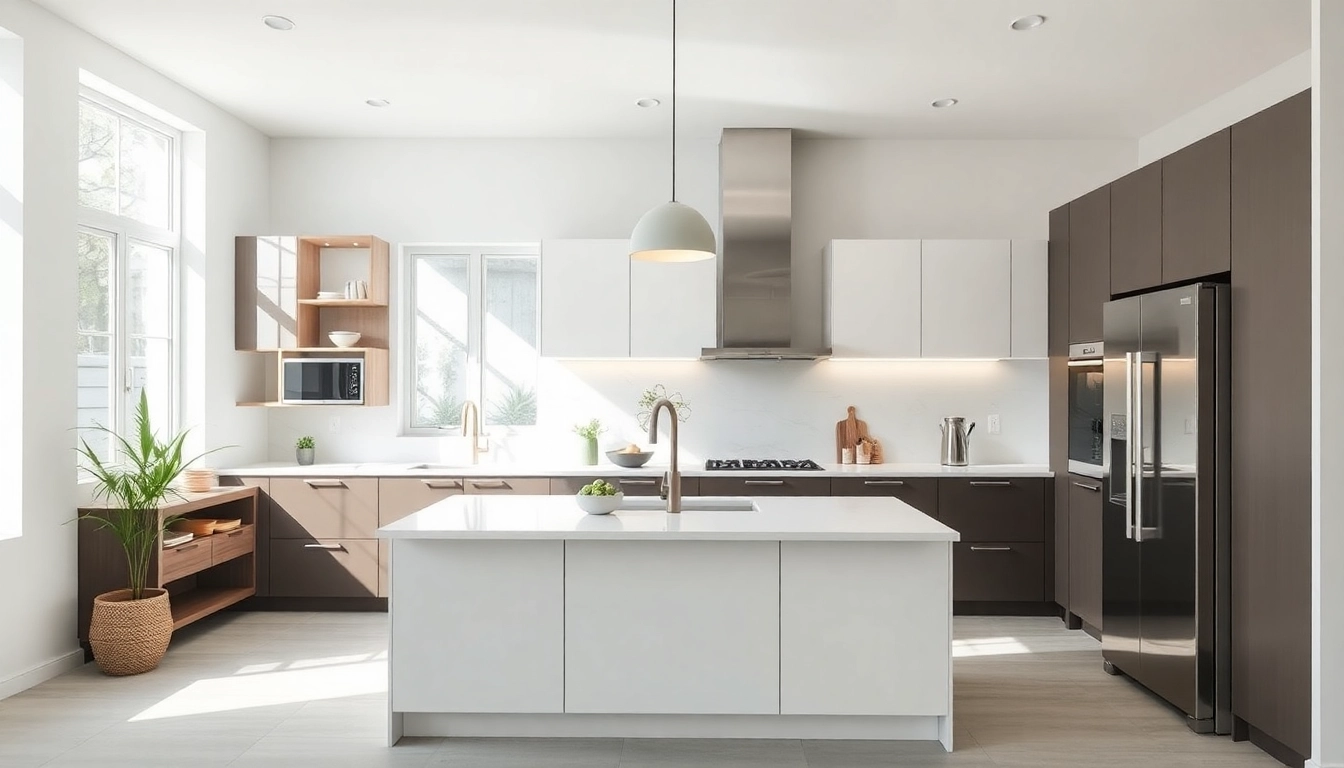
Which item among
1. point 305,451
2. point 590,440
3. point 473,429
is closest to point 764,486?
point 590,440

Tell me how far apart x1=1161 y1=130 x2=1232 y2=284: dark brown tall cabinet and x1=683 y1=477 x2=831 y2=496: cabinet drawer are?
205 cm

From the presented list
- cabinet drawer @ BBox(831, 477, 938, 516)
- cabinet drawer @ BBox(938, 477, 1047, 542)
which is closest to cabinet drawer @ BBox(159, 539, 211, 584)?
cabinet drawer @ BBox(831, 477, 938, 516)

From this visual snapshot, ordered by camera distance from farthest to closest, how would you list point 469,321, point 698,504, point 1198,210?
point 469,321 → point 698,504 → point 1198,210

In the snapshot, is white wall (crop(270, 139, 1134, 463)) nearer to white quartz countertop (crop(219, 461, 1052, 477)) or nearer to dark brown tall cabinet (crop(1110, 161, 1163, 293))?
white quartz countertop (crop(219, 461, 1052, 477))

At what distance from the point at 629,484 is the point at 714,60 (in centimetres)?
231

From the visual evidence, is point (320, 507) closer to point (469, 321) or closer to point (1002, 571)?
point (469, 321)

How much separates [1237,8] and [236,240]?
530 cm

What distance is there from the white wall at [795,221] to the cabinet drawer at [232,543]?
0.84 meters

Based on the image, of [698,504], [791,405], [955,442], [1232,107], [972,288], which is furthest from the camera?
[791,405]

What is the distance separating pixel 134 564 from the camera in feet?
13.0

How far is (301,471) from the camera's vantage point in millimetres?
5012

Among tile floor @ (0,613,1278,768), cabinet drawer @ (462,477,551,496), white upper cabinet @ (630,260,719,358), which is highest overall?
white upper cabinet @ (630,260,719,358)

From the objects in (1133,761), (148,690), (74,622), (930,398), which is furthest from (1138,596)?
(74,622)

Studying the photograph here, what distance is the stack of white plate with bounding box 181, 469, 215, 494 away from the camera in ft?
15.1
